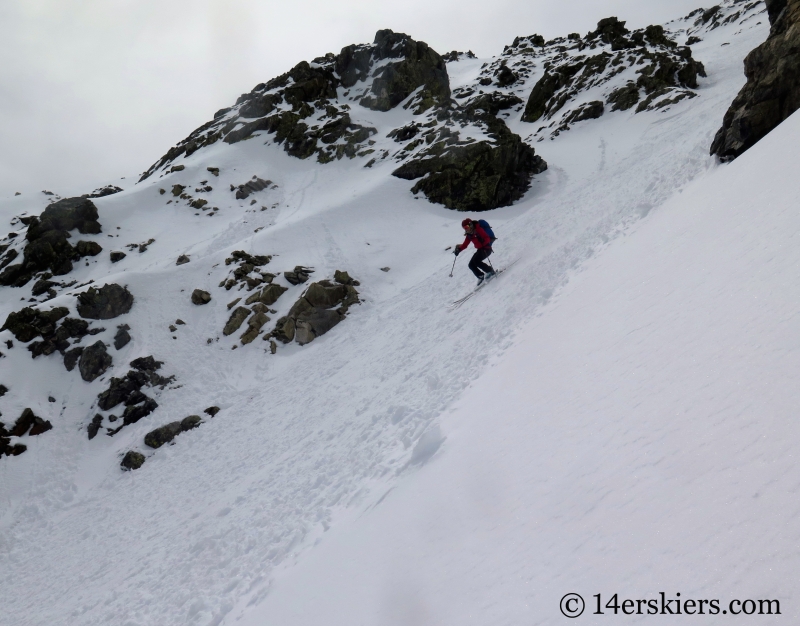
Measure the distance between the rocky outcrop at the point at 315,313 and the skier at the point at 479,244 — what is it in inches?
264

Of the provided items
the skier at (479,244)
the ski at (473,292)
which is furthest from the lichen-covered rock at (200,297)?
the skier at (479,244)

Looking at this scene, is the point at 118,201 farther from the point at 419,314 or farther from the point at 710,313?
the point at 710,313

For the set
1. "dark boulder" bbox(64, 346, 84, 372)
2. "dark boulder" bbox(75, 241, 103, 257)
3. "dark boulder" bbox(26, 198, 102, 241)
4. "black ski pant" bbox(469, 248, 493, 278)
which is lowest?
"black ski pant" bbox(469, 248, 493, 278)

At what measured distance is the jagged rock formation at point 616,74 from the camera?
3969 cm

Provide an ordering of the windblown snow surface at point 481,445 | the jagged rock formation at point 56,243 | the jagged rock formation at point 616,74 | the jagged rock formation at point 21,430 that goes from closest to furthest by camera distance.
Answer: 1. the windblown snow surface at point 481,445
2. the jagged rock formation at point 21,430
3. the jagged rock formation at point 56,243
4. the jagged rock formation at point 616,74

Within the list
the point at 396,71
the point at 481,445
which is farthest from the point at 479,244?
the point at 396,71

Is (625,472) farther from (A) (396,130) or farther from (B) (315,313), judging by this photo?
(A) (396,130)

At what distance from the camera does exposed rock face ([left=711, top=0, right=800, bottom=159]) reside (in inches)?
450

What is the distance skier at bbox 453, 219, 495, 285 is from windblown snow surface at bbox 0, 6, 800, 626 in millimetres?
1248

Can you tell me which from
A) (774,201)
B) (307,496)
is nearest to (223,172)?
(307,496)

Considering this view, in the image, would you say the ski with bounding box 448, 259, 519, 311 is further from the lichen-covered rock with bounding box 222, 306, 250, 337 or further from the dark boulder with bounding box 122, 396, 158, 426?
the dark boulder with bounding box 122, 396, 158, 426

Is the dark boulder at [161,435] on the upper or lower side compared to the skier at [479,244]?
lower

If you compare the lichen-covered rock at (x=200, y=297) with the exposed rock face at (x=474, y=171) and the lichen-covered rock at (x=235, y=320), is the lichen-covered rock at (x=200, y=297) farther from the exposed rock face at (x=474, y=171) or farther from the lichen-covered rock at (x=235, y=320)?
the exposed rock face at (x=474, y=171)

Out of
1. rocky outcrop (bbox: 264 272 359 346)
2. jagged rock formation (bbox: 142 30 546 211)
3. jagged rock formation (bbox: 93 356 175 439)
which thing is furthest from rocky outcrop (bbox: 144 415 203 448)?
jagged rock formation (bbox: 142 30 546 211)
